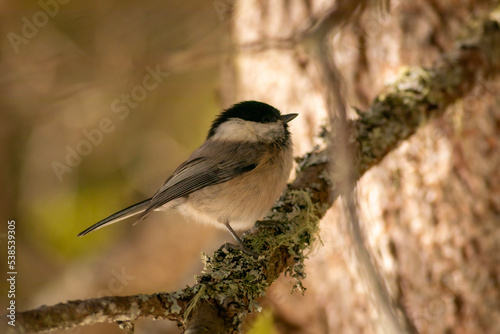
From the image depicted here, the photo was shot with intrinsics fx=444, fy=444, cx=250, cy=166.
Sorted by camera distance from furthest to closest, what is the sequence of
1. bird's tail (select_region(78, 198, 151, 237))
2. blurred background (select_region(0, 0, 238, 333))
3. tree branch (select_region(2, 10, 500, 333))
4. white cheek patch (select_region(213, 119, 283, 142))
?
blurred background (select_region(0, 0, 238, 333)), white cheek patch (select_region(213, 119, 283, 142)), bird's tail (select_region(78, 198, 151, 237)), tree branch (select_region(2, 10, 500, 333))

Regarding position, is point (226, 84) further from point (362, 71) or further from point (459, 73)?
point (459, 73)

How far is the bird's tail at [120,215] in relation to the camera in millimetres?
2566

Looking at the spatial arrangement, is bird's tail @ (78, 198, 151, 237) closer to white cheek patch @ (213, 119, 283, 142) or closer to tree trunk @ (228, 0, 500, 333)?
white cheek patch @ (213, 119, 283, 142)

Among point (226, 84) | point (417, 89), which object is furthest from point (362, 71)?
point (226, 84)

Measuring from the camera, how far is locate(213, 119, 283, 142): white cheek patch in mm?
2820

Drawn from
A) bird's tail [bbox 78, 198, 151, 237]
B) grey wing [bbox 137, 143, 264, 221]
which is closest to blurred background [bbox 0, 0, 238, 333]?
grey wing [bbox 137, 143, 264, 221]

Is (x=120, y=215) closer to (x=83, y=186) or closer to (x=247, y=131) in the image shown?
(x=247, y=131)


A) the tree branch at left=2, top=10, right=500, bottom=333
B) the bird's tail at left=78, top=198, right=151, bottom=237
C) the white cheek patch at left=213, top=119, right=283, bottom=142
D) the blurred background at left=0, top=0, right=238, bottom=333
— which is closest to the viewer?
the tree branch at left=2, top=10, right=500, bottom=333

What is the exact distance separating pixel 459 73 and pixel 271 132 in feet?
3.98

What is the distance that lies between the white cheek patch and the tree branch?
0.90 feet

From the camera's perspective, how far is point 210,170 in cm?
271

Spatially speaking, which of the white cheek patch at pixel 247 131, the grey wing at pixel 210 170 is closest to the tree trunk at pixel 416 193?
the white cheek patch at pixel 247 131

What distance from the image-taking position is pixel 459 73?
2.74 meters

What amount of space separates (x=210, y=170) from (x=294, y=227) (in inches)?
28.9
